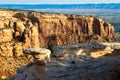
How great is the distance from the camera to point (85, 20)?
141500 mm

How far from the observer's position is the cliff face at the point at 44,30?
91231mm

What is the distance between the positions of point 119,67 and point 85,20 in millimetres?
126372

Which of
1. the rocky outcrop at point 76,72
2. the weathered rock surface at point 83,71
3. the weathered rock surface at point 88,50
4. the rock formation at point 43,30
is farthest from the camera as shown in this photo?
the rock formation at point 43,30

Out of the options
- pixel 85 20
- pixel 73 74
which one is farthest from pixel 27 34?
pixel 73 74

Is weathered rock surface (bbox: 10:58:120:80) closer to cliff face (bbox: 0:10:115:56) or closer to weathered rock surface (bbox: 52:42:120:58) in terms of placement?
weathered rock surface (bbox: 52:42:120:58)

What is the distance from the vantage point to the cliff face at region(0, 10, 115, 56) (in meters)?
91.2

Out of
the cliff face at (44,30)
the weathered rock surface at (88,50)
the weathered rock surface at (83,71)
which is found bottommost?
the cliff face at (44,30)

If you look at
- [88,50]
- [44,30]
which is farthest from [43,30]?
[88,50]

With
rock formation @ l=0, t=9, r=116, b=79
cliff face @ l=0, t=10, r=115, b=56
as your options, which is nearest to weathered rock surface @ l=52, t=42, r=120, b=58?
rock formation @ l=0, t=9, r=116, b=79

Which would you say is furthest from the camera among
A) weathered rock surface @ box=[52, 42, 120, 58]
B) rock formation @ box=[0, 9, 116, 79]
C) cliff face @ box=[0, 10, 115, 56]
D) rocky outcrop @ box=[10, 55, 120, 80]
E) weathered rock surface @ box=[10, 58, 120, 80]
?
cliff face @ box=[0, 10, 115, 56]

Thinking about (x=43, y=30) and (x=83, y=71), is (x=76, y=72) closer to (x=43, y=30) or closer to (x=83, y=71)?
(x=83, y=71)

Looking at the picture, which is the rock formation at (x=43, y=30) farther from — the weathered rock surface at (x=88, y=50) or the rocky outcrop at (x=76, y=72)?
the rocky outcrop at (x=76, y=72)

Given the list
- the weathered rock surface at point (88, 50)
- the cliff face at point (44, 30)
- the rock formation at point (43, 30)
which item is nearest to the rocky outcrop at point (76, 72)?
the weathered rock surface at point (88, 50)

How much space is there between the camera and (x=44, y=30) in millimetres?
129000
